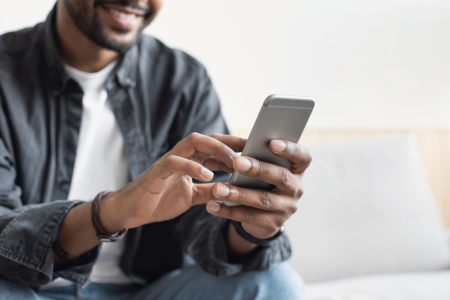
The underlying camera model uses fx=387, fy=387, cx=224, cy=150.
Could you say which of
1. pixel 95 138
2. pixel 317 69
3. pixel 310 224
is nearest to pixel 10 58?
pixel 95 138

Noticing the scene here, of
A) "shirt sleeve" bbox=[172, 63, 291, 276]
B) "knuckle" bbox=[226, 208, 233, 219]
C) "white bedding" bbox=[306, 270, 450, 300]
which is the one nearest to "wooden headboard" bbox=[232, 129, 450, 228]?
"white bedding" bbox=[306, 270, 450, 300]

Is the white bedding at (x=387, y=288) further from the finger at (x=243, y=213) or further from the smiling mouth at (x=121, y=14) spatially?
the smiling mouth at (x=121, y=14)

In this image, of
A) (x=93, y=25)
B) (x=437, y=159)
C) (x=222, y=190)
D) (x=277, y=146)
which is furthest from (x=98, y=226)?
(x=437, y=159)

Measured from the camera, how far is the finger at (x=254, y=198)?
0.62 m

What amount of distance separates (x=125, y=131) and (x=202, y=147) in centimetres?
44

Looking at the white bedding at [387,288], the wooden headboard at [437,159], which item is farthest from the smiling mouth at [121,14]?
the wooden headboard at [437,159]

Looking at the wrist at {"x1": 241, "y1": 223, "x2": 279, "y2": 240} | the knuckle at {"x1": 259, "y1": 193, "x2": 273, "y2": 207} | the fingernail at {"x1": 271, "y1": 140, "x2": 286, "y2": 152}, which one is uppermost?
the fingernail at {"x1": 271, "y1": 140, "x2": 286, "y2": 152}

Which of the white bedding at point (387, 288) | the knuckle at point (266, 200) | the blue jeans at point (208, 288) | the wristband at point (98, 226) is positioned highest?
the knuckle at point (266, 200)

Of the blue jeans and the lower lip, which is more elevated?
the lower lip

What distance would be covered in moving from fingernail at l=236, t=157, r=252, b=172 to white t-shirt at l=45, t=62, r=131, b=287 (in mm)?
505

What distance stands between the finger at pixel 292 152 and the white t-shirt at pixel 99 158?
517 millimetres

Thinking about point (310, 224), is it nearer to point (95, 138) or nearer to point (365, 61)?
point (95, 138)

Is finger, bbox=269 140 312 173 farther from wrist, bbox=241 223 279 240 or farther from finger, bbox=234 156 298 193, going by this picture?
wrist, bbox=241 223 279 240

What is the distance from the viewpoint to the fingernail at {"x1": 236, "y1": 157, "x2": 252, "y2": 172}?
1.92 ft
